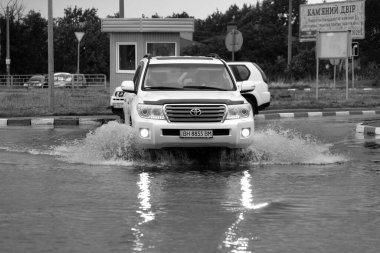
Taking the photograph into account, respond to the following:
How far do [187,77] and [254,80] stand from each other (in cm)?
1092

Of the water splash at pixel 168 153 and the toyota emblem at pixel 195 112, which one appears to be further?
the water splash at pixel 168 153

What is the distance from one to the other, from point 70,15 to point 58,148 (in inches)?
3735

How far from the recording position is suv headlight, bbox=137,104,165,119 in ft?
40.3

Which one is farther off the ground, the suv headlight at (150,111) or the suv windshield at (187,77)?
the suv windshield at (187,77)

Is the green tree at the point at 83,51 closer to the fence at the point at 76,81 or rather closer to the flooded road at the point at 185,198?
the fence at the point at 76,81

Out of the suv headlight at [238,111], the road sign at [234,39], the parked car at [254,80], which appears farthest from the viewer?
the road sign at [234,39]

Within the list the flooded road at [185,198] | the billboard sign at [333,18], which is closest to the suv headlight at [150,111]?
the flooded road at [185,198]

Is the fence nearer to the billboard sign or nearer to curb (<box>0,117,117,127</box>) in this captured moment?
curb (<box>0,117,117,127</box>)

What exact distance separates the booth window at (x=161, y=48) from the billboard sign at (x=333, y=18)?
4113cm

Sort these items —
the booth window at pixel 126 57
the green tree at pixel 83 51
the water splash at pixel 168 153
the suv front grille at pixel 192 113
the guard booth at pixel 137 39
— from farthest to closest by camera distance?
the green tree at pixel 83 51 < the booth window at pixel 126 57 < the guard booth at pixel 137 39 < the water splash at pixel 168 153 < the suv front grille at pixel 192 113

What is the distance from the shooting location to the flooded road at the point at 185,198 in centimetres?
670

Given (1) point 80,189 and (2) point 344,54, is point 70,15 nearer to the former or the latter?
(2) point 344,54

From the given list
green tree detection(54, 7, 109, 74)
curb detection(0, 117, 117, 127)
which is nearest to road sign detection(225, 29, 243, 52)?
curb detection(0, 117, 117, 127)

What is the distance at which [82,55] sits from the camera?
3314 inches
